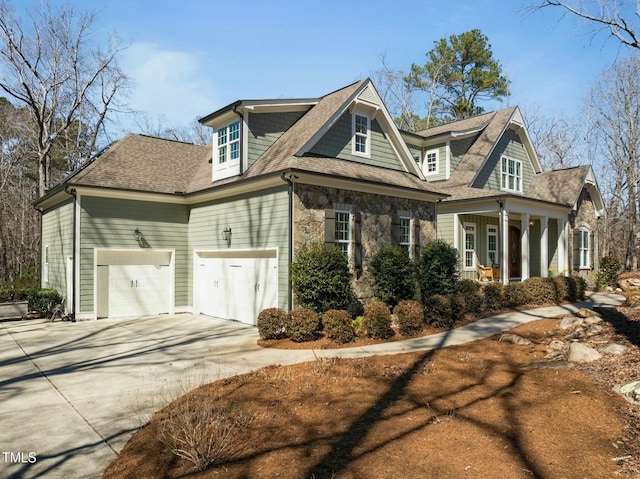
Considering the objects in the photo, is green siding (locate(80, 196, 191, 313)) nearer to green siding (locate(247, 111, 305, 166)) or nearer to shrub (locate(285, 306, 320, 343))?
green siding (locate(247, 111, 305, 166))

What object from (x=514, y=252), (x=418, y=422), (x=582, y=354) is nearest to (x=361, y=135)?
(x=582, y=354)

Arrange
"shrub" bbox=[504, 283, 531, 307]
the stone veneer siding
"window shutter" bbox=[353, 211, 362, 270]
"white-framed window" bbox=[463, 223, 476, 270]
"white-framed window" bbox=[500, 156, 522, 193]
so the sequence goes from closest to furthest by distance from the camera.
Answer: the stone veneer siding → "window shutter" bbox=[353, 211, 362, 270] → "shrub" bbox=[504, 283, 531, 307] → "white-framed window" bbox=[463, 223, 476, 270] → "white-framed window" bbox=[500, 156, 522, 193]

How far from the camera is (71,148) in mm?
26266

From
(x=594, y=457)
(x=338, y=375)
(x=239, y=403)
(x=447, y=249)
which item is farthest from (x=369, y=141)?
(x=594, y=457)

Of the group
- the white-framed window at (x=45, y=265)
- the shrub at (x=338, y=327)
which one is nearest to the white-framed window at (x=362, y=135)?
the shrub at (x=338, y=327)

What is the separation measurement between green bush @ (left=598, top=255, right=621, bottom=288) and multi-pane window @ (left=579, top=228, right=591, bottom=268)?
0.94 m

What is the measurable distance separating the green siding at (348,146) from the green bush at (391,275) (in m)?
3.27

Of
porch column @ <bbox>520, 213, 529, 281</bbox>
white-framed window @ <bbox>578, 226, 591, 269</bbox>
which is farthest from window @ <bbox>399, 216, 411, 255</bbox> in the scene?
white-framed window @ <bbox>578, 226, 591, 269</bbox>

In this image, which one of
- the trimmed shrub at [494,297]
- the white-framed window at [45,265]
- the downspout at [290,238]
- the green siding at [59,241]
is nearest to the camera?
the downspout at [290,238]

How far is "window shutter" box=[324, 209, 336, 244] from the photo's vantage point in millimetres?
11375

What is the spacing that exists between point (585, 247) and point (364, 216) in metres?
14.4

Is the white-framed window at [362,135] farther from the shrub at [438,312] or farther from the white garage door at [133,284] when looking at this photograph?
the white garage door at [133,284]

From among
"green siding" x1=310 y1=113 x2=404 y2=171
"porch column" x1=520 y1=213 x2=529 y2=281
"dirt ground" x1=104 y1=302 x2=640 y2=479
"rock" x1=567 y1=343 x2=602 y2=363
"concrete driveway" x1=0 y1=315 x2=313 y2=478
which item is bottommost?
"concrete driveway" x1=0 y1=315 x2=313 y2=478

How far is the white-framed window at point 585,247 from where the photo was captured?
67.9ft
